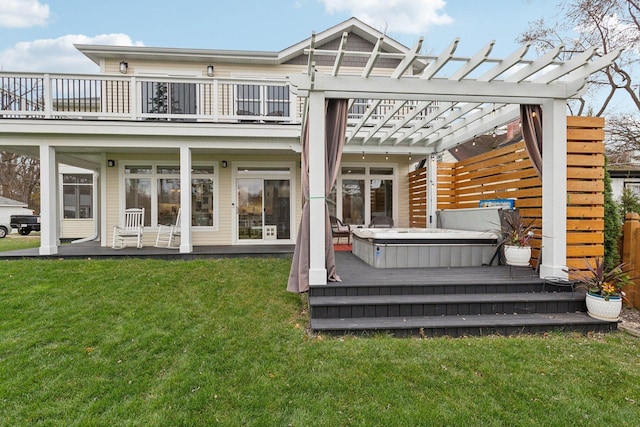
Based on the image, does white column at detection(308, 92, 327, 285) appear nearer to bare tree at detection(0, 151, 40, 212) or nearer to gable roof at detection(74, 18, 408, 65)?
gable roof at detection(74, 18, 408, 65)

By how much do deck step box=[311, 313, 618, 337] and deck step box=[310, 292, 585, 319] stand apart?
6cm

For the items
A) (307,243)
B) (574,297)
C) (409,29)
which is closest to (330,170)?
(307,243)

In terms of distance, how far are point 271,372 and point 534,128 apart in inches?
173

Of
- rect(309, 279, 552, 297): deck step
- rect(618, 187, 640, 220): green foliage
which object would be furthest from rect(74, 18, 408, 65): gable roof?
rect(309, 279, 552, 297): deck step

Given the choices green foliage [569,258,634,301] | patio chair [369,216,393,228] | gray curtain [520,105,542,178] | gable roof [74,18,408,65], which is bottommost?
green foliage [569,258,634,301]

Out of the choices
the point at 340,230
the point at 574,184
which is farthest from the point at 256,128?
the point at 574,184

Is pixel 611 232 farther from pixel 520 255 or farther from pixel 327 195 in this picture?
pixel 327 195

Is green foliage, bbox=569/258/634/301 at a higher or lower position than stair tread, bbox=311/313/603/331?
higher

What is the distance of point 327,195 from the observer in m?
3.84

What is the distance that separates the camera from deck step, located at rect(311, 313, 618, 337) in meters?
3.12

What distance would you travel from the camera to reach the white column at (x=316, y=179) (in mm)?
3721

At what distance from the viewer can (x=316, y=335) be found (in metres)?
3.12

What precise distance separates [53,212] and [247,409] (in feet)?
21.8

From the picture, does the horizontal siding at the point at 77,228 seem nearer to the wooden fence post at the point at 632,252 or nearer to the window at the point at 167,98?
the window at the point at 167,98
